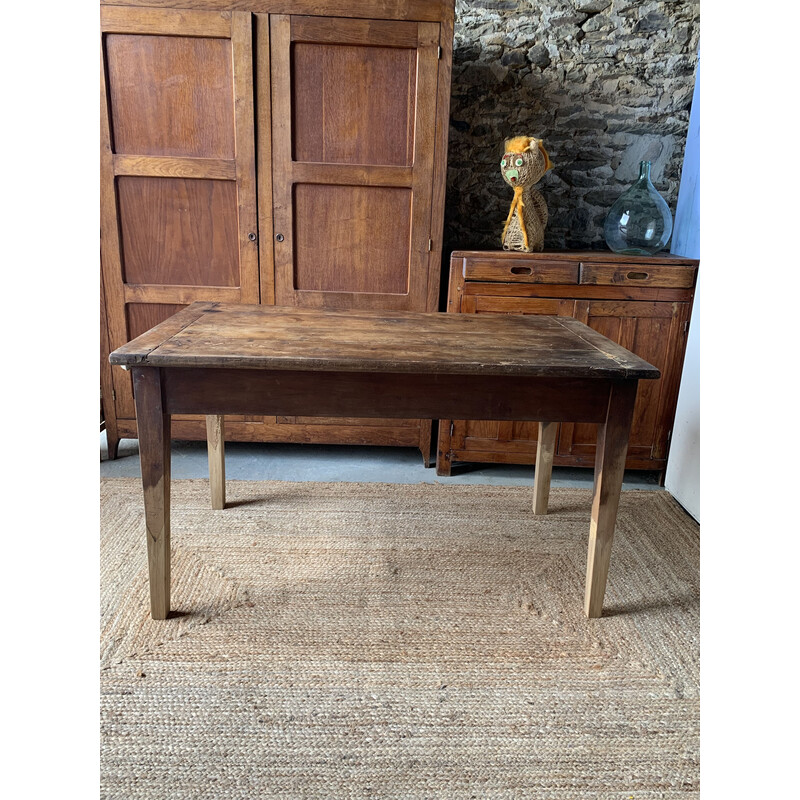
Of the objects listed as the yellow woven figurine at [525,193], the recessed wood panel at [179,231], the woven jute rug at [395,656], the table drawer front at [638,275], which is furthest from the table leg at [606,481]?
the recessed wood panel at [179,231]

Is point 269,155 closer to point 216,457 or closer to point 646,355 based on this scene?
point 216,457

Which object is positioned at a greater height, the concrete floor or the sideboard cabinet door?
the sideboard cabinet door

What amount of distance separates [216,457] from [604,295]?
189cm

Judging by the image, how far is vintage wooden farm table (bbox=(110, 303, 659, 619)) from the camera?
1757 millimetres

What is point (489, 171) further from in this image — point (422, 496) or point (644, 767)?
point (644, 767)

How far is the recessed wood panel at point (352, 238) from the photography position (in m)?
2.99

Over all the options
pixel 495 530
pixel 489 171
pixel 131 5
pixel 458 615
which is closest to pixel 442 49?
pixel 489 171

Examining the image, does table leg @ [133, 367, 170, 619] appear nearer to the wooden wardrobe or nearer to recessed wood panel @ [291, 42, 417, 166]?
the wooden wardrobe

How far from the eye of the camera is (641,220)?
10.5 ft

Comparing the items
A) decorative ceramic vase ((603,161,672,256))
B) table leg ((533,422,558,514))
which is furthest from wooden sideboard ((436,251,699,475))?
table leg ((533,422,558,514))

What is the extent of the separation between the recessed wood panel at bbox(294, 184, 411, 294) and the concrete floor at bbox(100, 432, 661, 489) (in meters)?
0.89

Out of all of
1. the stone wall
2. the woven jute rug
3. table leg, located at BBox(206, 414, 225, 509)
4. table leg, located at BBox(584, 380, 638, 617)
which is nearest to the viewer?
the woven jute rug

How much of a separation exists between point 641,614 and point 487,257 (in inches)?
64.8

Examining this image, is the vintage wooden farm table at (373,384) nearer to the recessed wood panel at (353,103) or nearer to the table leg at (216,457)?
the table leg at (216,457)
